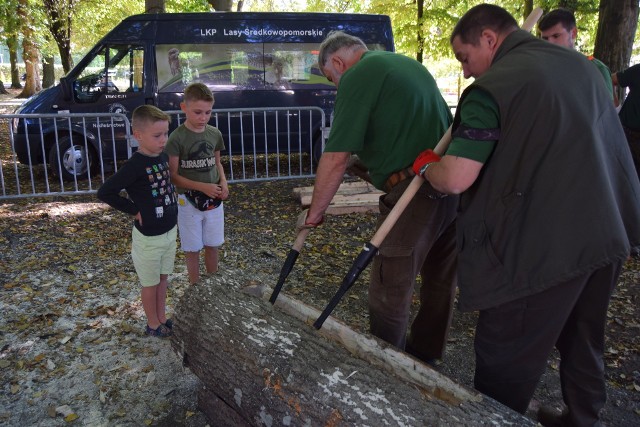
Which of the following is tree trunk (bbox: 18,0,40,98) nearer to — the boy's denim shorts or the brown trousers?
the boy's denim shorts

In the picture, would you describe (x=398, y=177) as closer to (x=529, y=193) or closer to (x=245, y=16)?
(x=529, y=193)

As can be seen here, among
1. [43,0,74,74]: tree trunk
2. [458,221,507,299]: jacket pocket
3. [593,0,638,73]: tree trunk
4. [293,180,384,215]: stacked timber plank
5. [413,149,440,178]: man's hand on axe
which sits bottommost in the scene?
[293,180,384,215]: stacked timber plank

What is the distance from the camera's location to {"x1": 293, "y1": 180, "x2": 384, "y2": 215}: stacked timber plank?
6812 millimetres

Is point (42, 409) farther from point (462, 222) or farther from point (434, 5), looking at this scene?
point (434, 5)

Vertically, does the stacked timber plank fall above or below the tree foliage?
below

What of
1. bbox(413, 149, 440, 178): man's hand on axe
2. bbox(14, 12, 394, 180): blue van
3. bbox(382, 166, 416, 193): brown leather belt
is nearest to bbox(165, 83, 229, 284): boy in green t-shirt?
bbox(382, 166, 416, 193): brown leather belt

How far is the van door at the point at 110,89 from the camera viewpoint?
28.0 ft

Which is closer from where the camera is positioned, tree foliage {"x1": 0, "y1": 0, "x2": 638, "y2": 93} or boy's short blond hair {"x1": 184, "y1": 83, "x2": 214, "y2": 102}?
boy's short blond hair {"x1": 184, "y1": 83, "x2": 214, "y2": 102}

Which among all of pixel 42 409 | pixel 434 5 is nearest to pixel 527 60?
pixel 42 409

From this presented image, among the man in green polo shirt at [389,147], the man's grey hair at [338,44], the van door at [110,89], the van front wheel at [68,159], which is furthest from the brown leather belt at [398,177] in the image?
the van door at [110,89]

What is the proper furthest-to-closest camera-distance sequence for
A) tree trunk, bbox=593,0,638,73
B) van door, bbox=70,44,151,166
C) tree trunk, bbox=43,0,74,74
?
1. tree trunk, bbox=43,0,74,74
2. van door, bbox=70,44,151,166
3. tree trunk, bbox=593,0,638,73

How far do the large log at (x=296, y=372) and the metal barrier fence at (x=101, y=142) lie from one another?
5303mm

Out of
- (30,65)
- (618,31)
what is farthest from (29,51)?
(618,31)

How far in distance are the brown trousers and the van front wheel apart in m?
6.44
